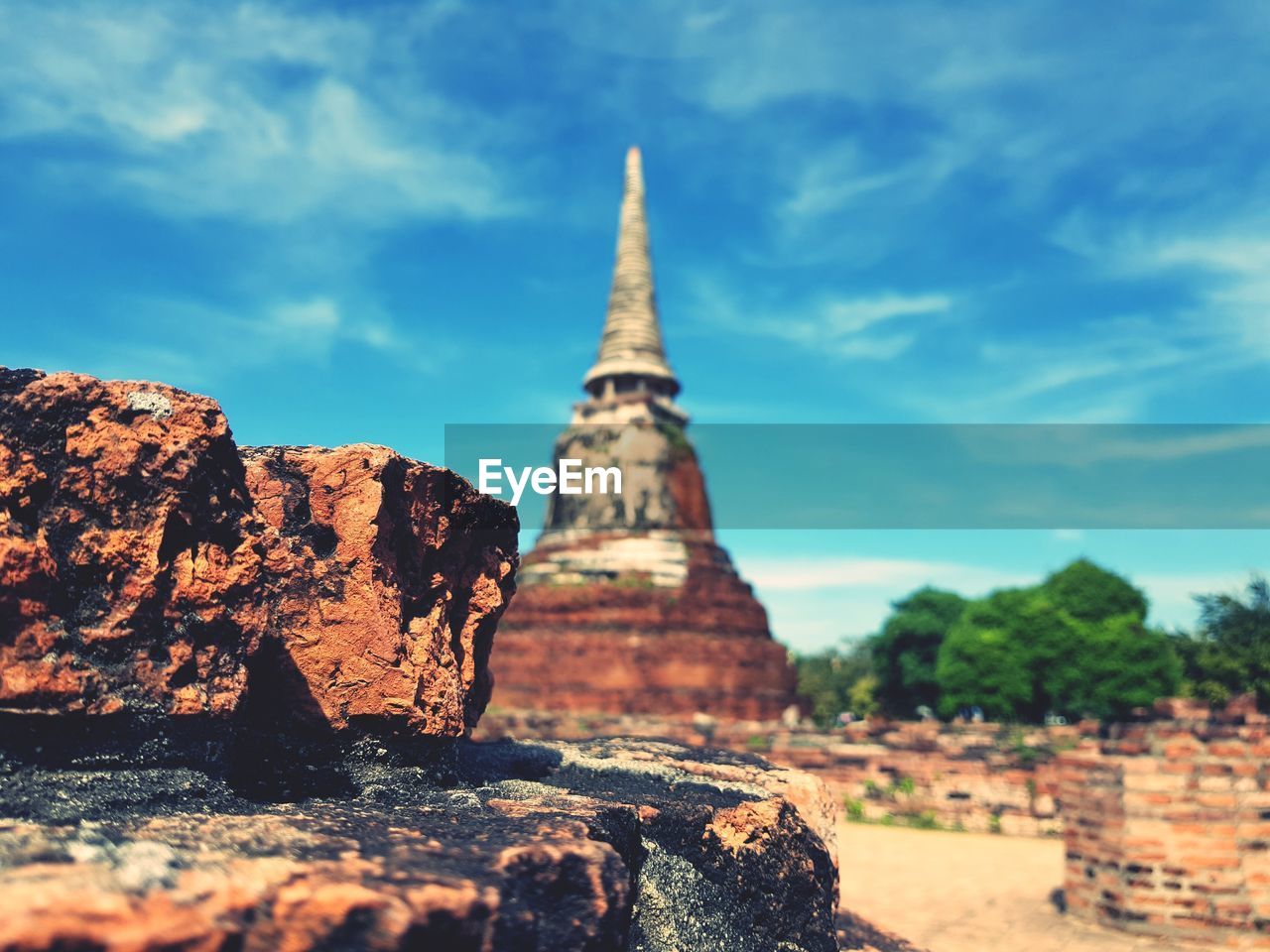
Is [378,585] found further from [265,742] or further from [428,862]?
[428,862]

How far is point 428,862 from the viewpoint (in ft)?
5.16

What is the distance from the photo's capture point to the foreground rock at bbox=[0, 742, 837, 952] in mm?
1288

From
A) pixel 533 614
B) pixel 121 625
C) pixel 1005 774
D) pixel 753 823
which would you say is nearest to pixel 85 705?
pixel 121 625

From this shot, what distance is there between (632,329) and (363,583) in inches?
1146

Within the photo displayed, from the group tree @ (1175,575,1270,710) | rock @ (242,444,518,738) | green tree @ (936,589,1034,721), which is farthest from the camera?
green tree @ (936,589,1034,721)

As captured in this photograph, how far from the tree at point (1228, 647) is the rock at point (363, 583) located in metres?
14.6

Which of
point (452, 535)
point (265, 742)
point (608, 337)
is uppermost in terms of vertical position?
point (608, 337)

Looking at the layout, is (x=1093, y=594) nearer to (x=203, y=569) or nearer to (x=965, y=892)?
(x=965, y=892)

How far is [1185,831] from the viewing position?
7.49 m

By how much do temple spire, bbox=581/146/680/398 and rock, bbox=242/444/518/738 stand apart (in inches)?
1087

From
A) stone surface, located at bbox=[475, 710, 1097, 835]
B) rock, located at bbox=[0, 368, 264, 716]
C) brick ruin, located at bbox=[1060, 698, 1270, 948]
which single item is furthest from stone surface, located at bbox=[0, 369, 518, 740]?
stone surface, located at bbox=[475, 710, 1097, 835]

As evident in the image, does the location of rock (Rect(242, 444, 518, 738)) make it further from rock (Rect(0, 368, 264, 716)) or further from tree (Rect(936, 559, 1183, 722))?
tree (Rect(936, 559, 1183, 722))

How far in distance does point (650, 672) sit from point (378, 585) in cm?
2186

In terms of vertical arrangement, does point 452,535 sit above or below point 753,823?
above
